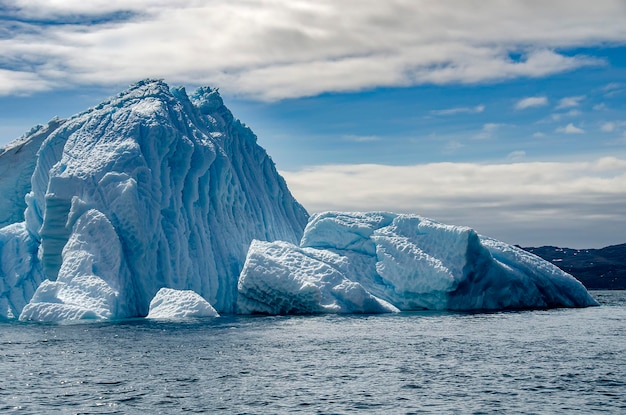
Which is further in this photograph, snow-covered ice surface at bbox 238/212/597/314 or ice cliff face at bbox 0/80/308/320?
snow-covered ice surface at bbox 238/212/597/314

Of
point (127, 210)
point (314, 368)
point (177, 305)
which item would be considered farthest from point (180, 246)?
point (314, 368)

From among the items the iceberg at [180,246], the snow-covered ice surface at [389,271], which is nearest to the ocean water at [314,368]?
the iceberg at [180,246]

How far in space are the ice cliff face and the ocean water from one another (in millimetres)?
4377

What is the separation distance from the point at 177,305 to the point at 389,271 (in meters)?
10.7

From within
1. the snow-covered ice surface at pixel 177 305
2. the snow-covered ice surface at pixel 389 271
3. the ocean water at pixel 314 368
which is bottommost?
the ocean water at pixel 314 368

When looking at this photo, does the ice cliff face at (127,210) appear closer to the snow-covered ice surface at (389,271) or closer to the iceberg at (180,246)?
the iceberg at (180,246)

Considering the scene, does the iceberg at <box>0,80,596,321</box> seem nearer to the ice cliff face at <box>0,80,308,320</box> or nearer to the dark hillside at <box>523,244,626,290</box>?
the ice cliff face at <box>0,80,308,320</box>

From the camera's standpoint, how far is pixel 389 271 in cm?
3778

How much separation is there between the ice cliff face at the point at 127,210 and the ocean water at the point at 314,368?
14.4 feet

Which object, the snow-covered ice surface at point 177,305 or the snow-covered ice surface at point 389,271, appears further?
the snow-covered ice surface at point 389,271

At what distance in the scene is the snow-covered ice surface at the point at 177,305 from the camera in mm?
33781

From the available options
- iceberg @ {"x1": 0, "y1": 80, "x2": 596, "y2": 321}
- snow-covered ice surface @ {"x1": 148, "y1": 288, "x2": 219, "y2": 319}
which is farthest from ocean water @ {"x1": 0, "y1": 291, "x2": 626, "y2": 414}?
iceberg @ {"x1": 0, "y1": 80, "x2": 596, "y2": 321}

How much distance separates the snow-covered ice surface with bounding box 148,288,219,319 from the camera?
33781mm

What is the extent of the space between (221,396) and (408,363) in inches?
248
